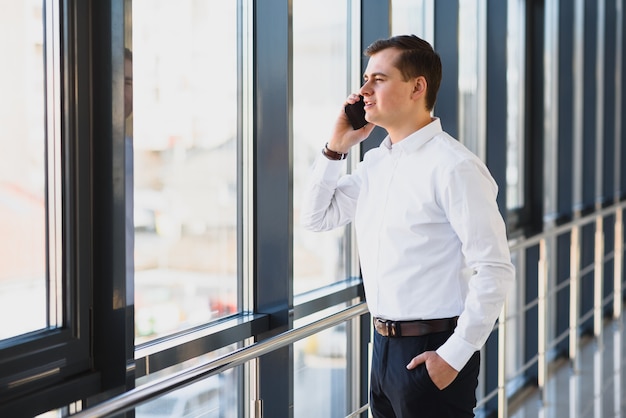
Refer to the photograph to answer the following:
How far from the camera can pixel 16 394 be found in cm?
120

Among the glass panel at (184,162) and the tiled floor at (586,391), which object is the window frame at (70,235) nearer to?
the glass panel at (184,162)

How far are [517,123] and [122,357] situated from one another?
238 cm

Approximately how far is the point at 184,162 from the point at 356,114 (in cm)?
36

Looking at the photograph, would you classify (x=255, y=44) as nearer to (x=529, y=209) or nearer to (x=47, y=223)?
(x=47, y=223)

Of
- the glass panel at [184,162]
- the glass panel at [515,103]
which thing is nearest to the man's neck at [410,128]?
the glass panel at [184,162]

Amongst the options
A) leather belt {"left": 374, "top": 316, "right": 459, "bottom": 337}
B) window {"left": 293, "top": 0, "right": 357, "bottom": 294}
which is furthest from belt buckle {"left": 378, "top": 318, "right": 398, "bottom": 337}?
window {"left": 293, "top": 0, "right": 357, "bottom": 294}

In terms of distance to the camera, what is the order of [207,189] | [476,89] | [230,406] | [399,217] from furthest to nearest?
[476,89] < [230,406] < [207,189] < [399,217]

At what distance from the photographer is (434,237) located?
4.61ft

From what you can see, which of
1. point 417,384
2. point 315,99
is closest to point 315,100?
point 315,99

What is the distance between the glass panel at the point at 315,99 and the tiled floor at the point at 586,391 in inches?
45.1

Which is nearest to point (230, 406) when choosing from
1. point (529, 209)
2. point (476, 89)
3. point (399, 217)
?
point (399, 217)

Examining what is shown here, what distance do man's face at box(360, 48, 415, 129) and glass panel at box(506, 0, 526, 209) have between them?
186 centimetres

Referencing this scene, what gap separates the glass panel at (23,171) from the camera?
1254 millimetres

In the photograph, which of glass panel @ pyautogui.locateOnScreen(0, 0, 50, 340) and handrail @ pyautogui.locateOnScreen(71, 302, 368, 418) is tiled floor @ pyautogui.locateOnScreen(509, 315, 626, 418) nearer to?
handrail @ pyautogui.locateOnScreen(71, 302, 368, 418)
